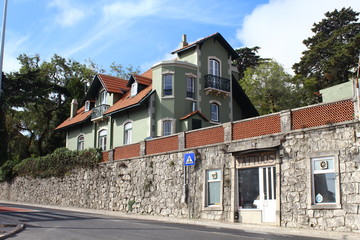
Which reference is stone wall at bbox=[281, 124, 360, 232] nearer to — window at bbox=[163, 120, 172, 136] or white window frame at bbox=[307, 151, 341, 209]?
white window frame at bbox=[307, 151, 341, 209]

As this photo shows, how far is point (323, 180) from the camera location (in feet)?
47.1

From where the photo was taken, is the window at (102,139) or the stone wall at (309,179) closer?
the stone wall at (309,179)

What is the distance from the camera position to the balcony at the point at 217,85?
28938 millimetres

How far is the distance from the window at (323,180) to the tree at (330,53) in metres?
25.0

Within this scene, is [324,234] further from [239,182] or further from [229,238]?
[239,182]

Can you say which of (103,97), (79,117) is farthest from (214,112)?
(79,117)

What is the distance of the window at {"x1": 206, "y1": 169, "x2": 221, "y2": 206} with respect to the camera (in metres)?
18.4

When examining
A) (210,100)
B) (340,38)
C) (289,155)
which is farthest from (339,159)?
(340,38)

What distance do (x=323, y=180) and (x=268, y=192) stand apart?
2641 mm

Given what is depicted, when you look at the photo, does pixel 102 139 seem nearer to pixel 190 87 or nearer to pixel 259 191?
pixel 190 87

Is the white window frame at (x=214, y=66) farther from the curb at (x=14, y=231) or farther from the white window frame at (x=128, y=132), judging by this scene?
the curb at (x=14, y=231)

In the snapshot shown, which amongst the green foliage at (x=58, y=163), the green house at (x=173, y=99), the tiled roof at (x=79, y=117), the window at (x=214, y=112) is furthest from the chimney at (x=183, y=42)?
the green foliage at (x=58, y=163)

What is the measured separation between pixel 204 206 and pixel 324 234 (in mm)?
6775

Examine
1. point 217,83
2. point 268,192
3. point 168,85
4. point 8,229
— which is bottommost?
point 8,229
